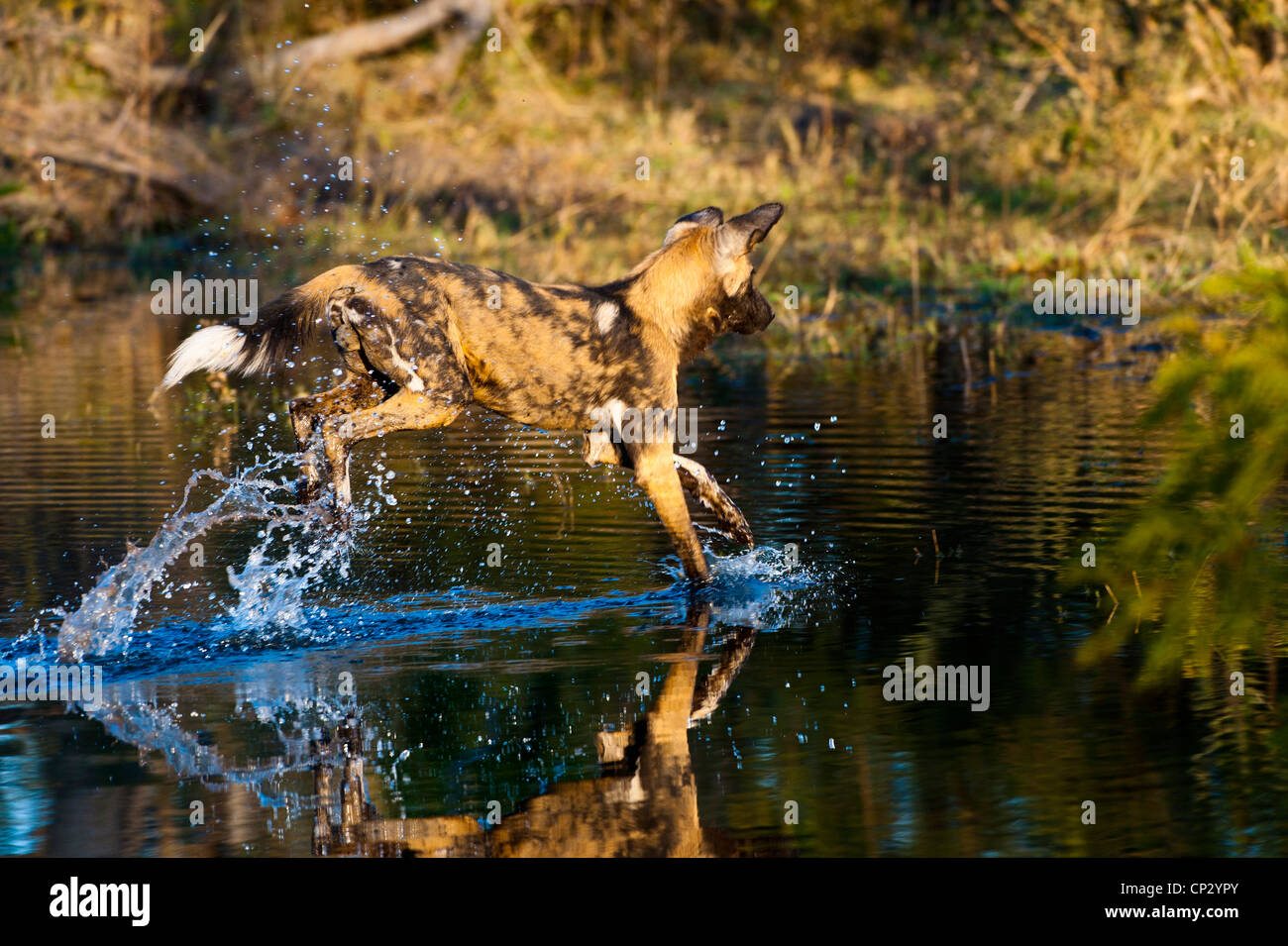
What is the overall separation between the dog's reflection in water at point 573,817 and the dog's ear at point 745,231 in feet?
9.57

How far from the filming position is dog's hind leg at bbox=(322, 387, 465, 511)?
27.0 ft

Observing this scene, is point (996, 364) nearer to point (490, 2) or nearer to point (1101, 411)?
point (1101, 411)

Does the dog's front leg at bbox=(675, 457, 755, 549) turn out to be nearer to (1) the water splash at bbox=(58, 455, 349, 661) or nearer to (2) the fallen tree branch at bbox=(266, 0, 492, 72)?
(1) the water splash at bbox=(58, 455, 349, 661)

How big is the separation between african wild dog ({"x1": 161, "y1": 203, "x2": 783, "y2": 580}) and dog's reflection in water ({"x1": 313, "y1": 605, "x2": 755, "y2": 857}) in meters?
2.23

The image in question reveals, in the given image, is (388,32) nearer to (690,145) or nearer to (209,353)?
(690,145)

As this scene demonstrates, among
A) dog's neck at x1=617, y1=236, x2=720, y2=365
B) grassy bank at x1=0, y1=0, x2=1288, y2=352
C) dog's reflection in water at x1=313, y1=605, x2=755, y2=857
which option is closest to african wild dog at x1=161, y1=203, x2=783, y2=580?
dog's neck at x1=617, y1=236, x2=720, y2=365

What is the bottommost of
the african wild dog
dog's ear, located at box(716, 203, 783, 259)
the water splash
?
the water splash

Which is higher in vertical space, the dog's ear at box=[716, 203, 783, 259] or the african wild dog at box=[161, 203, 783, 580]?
the dog's ear at box=[716, 203, 783, 259]

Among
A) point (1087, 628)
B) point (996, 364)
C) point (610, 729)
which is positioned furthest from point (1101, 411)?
point (610, 729)

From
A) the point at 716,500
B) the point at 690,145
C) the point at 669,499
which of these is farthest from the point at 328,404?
the point at 690,145

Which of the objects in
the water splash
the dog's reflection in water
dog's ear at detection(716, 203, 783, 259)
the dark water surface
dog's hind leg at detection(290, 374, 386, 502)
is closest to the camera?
the dog's reflection in water

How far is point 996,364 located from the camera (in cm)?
1461

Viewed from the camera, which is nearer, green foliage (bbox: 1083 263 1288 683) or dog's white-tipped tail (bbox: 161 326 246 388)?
green foliage (bbox: 1083 263 1288 683)

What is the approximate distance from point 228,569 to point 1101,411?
20.1 ft
